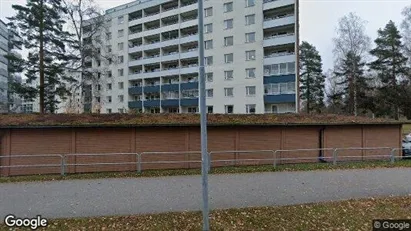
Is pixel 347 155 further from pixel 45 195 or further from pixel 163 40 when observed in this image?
pixel 163 40

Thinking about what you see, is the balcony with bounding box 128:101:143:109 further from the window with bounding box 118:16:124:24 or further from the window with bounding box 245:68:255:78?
the window with bounding box 245:68:255:78

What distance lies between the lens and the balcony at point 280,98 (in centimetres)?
3712

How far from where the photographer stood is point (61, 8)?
24.7 meters

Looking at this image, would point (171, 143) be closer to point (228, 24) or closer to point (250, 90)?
point (250, 90)

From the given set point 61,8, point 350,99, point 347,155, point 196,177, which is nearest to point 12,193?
point 196,177

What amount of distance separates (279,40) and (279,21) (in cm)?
254

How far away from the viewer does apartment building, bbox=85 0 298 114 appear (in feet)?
127

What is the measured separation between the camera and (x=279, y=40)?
3841 cm

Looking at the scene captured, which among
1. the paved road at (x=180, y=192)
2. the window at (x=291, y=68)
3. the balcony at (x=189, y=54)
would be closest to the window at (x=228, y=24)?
the balcony at (x=189, y=54)

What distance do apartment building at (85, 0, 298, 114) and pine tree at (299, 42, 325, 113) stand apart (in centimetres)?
1565

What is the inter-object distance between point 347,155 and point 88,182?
13028 millimetres

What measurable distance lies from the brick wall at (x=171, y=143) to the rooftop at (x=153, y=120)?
12.2 inches
